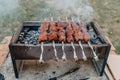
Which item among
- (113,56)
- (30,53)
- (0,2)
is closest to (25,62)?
(30,53)

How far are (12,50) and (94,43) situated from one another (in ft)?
3.82

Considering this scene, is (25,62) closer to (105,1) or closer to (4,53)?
(4,53)

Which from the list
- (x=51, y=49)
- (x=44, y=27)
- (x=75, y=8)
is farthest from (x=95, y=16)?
(x=51, y=49)

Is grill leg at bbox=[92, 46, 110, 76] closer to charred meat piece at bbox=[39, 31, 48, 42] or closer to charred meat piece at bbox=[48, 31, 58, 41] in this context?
charred meat piece at bbox=[48, 31, 58, 41]

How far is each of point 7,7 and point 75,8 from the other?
2037 millimetres

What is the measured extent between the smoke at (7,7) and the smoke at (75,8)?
1.25 metres

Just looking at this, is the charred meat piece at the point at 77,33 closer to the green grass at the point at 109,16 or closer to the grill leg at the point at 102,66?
the grill leg at the point at 102,66

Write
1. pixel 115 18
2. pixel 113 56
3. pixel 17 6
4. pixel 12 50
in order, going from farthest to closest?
pixel 17 6 → pixel 115 18 → pixel 113 56 → pixel 12 50

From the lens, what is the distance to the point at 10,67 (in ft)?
10.9

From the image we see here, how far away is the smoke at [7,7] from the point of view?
230 inches

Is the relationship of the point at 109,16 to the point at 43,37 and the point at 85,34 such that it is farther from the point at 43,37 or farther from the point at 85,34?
the point at 43,37

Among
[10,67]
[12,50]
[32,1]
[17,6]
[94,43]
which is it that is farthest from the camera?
[32,1]

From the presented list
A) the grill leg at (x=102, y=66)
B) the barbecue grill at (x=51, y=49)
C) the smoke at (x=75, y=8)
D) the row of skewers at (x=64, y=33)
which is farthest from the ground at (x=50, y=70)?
the smoke at (x=75, y=8)

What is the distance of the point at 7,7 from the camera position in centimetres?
603
